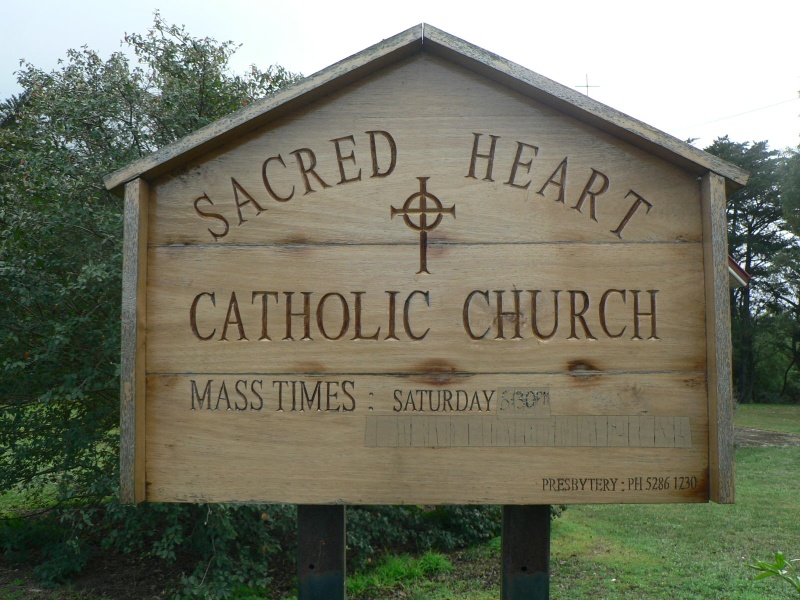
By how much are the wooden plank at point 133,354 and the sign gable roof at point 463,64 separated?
135 millimetres

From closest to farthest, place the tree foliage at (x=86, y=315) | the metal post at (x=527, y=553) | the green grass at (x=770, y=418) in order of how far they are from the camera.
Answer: the metal post at (x=527, y=553)
the tree foliage at (x=86, y=315)
the green grass at (x=770, y=418)

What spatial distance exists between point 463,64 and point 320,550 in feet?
5.92

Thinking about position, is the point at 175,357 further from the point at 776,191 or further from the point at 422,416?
the point at 776,191

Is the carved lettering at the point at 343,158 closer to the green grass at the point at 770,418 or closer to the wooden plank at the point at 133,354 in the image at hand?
the wooden plank at the point at 133,354

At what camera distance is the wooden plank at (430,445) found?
84.1 inches

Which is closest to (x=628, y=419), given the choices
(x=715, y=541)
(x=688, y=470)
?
(x=688, y=470)

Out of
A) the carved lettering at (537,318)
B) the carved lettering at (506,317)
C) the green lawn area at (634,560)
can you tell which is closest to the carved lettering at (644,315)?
the carved lettering at (537,318)

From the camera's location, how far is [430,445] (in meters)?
2.14

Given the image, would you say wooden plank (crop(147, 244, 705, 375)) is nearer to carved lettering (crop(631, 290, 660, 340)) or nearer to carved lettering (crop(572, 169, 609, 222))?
carved lettering (crop(631, 290, 660, 340))

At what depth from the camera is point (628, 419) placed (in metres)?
2.14

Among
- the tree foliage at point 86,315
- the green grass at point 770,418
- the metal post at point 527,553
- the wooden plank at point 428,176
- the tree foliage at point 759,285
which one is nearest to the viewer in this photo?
the wooden plank at point 428,176

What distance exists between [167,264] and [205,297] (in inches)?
6.8

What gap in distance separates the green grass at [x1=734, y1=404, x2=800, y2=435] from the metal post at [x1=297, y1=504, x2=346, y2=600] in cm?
1876

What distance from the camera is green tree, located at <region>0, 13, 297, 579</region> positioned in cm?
513
